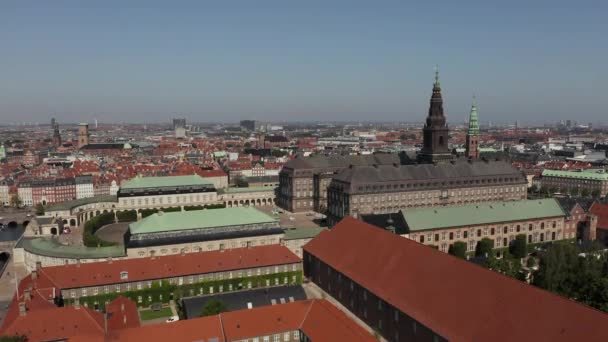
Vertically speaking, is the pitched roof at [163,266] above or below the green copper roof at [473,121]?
below

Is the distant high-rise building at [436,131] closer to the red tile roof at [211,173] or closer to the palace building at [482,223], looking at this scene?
the palace building at [482,223]

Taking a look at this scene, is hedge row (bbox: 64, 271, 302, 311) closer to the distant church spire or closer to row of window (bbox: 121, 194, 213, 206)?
row of window (bbox: 121, 194, 213, 206)

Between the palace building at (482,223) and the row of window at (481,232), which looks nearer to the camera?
the palace building at (482,223)

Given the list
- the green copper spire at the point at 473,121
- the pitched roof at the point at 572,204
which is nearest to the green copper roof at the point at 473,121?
the green copper spire at the point at 473,121

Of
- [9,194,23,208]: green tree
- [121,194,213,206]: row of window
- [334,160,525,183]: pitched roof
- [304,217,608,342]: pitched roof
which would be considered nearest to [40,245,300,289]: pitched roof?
[304,217,608,342]: pitched roof

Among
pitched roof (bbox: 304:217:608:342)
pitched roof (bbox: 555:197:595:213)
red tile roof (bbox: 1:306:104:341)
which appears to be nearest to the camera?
pitched roof (bbox: 304:217:608:342)

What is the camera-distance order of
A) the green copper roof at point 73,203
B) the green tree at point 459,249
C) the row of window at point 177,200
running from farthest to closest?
the row of window at point 177,200, the green copper roof at point 73,203, the green tree at point 459,249

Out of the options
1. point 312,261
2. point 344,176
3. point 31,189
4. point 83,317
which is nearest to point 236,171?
point 31,189
